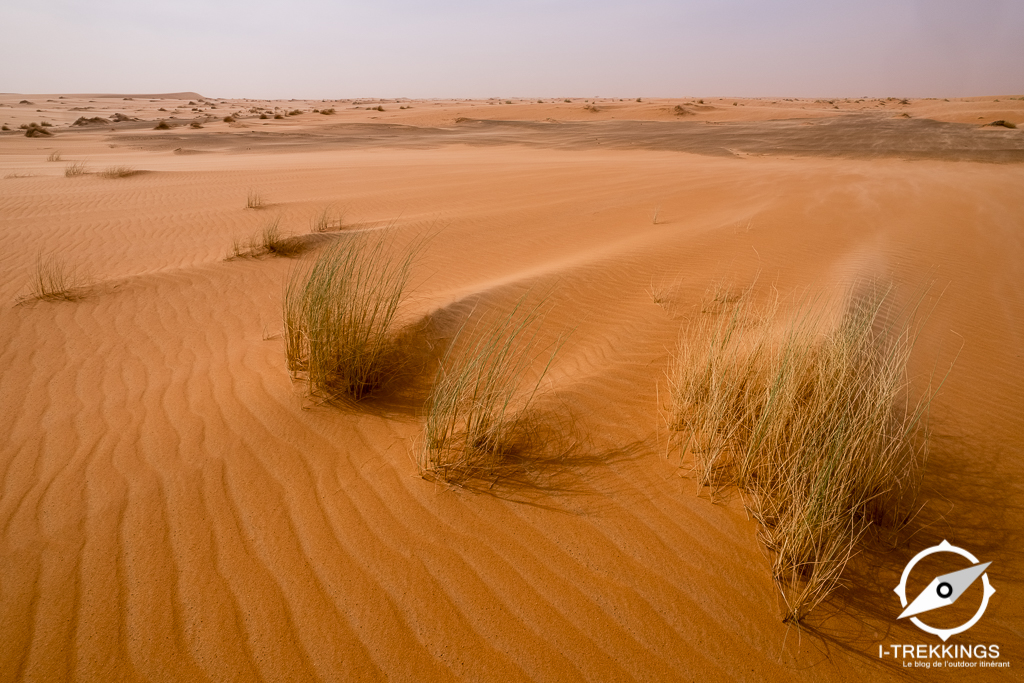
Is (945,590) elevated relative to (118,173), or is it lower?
lower

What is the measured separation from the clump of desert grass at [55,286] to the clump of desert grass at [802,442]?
19.1 ft

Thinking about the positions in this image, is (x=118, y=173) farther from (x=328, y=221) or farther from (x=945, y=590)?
(x=945, y=590)

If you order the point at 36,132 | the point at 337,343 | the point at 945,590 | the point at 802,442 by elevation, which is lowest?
the point at 945,590

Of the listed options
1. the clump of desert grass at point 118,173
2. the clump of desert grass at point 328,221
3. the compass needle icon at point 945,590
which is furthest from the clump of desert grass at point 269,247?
the clump of desert grass at point 118,173

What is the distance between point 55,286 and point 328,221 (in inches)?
151

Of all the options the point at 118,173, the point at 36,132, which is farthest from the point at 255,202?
the point at 36,132

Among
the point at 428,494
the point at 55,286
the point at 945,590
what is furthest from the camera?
the point at 55,286

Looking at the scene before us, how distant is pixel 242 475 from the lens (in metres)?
2.90

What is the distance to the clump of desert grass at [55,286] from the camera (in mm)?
5270

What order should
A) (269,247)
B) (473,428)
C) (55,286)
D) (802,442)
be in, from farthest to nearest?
(269,247) → (55,286) → (473,428) → (802,442)

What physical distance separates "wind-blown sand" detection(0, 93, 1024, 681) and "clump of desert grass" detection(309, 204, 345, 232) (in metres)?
0.97

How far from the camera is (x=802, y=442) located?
2.57 m

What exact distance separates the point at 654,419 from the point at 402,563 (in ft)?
6.07

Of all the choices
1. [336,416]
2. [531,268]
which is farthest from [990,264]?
[336,416]
